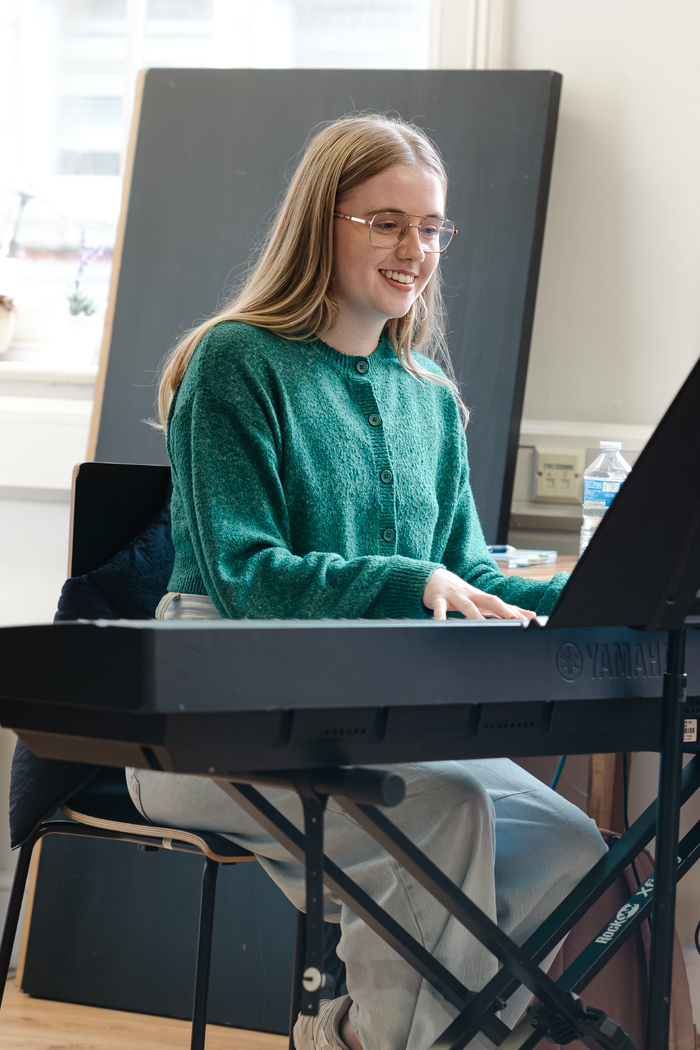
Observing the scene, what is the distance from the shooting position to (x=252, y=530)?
44.1 inches

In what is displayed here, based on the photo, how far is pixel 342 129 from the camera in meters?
1.36

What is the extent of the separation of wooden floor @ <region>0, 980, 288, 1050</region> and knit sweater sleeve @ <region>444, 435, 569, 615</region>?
0.90m

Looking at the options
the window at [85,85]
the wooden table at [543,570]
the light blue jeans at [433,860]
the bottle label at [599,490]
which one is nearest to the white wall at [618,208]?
the bottle label at [599,490]

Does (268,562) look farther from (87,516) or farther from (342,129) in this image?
(342,129)

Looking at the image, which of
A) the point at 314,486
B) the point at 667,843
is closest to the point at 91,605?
the point at 314,486

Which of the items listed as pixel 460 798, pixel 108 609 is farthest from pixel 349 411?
pixel 460 798

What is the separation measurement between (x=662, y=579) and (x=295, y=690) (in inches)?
11.3

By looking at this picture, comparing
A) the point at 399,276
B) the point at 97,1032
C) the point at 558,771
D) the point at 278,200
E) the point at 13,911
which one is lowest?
the point at 97,1032

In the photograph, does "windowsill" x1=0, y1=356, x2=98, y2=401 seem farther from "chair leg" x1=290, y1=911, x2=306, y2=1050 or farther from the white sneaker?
the white sneaker

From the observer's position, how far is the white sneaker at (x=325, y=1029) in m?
1.16

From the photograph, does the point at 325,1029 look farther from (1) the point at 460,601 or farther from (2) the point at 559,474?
(2) the point at 559,474

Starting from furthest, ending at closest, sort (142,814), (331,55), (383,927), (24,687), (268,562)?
(331,55), (142,814), (268,562), (383,927), (24,687)

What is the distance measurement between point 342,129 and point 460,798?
833mm

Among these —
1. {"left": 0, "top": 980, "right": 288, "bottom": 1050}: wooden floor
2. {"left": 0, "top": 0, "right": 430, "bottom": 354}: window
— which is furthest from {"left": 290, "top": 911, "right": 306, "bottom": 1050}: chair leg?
{"left": 0, "top": 0, "right": 430, "bottom": 354}: window
